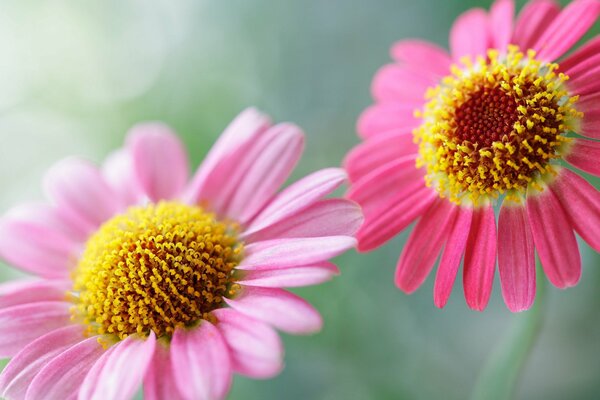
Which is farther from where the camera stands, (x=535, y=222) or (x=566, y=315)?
(x=566, y=315)

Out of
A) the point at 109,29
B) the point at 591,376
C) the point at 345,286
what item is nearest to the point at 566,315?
the point at 591,376

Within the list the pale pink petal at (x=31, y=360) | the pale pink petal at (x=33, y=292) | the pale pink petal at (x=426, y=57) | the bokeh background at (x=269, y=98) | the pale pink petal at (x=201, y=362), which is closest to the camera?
the pale pink petal at (x=201, y=362)

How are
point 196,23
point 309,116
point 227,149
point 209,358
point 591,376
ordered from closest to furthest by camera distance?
point 209,358
point 227,149
point 591,376
point 309,116
point 196,23

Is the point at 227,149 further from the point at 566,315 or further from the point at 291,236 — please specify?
the point at 566,315

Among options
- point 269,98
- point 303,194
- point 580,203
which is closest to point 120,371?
point 303,194

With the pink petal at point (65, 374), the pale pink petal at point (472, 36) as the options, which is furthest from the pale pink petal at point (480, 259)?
the pink petal at point (65, 374)

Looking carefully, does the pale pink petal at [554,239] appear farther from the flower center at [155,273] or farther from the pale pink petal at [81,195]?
the pale pink petal at [81,195]

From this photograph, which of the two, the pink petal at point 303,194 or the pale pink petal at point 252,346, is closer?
the pale pink petal at point 252,346
